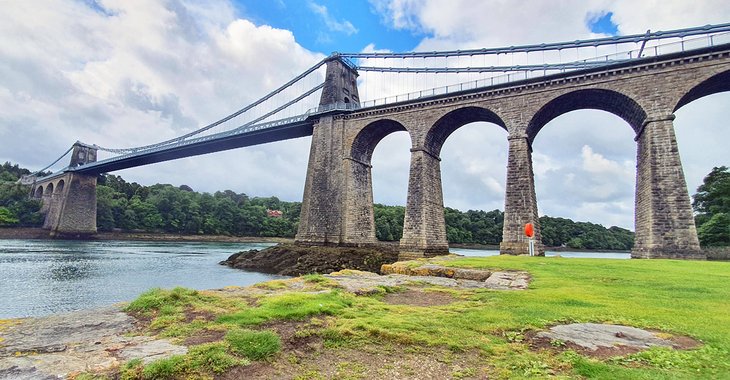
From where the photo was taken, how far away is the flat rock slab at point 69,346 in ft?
8.72

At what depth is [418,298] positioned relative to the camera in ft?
19.5

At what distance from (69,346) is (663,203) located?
22160 millimetres

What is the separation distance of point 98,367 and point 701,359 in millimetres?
4274

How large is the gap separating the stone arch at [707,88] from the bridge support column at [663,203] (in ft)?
5.11

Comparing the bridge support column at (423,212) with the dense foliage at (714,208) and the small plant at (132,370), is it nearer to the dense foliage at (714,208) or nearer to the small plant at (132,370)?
→ the dense foliage at (714,208)

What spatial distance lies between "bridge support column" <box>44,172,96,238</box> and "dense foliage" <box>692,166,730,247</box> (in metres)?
76.0

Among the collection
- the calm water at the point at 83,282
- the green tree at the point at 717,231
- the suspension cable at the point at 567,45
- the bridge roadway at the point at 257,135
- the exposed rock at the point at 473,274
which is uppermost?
the suspension cable at the point at 567,45

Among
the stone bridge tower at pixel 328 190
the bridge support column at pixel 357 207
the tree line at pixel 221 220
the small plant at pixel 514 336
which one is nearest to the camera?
the small plant at pixel 514 336

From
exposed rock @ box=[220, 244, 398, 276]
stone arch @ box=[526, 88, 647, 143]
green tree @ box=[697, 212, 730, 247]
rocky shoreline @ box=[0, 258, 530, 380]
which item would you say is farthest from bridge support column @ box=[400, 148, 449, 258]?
rocky shoreline @ box=[0, 258, 530, 380]

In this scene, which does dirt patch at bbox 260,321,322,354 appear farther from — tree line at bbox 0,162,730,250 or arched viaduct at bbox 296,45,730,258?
tree line at bbox 0,162,730,250

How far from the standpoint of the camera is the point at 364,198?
31812mm

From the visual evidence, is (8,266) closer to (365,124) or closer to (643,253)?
(365,124)

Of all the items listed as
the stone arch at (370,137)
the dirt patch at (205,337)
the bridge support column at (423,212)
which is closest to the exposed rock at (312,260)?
the bridge support column at (423,212)

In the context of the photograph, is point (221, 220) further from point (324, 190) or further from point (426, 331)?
point (426, 331)
